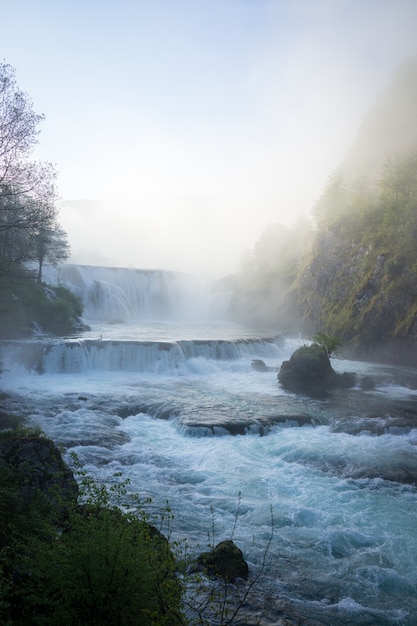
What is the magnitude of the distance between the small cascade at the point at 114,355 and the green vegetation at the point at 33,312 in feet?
15.6

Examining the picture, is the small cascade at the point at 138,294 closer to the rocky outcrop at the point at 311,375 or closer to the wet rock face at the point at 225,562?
the rocky outcrop at the point at 311,375

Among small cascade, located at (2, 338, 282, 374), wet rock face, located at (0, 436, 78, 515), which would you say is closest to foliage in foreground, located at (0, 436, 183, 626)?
wet rock face, located at (0, 436, 78, 515)

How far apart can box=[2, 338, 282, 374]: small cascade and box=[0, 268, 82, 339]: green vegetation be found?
4.75 meters

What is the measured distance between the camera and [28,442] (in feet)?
31.1

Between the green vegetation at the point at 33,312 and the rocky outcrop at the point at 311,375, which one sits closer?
the rocky outcrop at the point at 311,375

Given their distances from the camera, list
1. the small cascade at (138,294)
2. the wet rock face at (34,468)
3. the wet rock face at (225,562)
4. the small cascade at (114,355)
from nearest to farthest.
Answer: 1. the wet rock face at (225,562)
2. the wet rock face at (34,468)
3. the small cascade at (114,355)
4. the small cascade at (138,294)

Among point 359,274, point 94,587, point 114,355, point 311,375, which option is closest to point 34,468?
point 94,587

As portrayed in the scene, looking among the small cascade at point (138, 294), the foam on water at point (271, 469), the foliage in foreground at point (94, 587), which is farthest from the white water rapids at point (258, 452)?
the small cascade at point (138, 294)

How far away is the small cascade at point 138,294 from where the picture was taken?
52.7m

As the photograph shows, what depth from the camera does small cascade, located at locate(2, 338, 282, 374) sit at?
27.3m

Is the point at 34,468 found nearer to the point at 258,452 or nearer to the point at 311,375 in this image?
the point at 258,452

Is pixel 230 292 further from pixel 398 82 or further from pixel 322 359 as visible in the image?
pixel 398 82

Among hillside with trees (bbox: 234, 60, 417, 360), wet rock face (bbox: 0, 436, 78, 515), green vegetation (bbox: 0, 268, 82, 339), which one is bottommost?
wet rock face (bbox: 0, 436, 78, 515)

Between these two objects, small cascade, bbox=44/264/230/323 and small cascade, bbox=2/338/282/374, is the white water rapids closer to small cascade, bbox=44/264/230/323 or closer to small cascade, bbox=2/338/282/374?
small cascade, bbox=2/338/282/374
